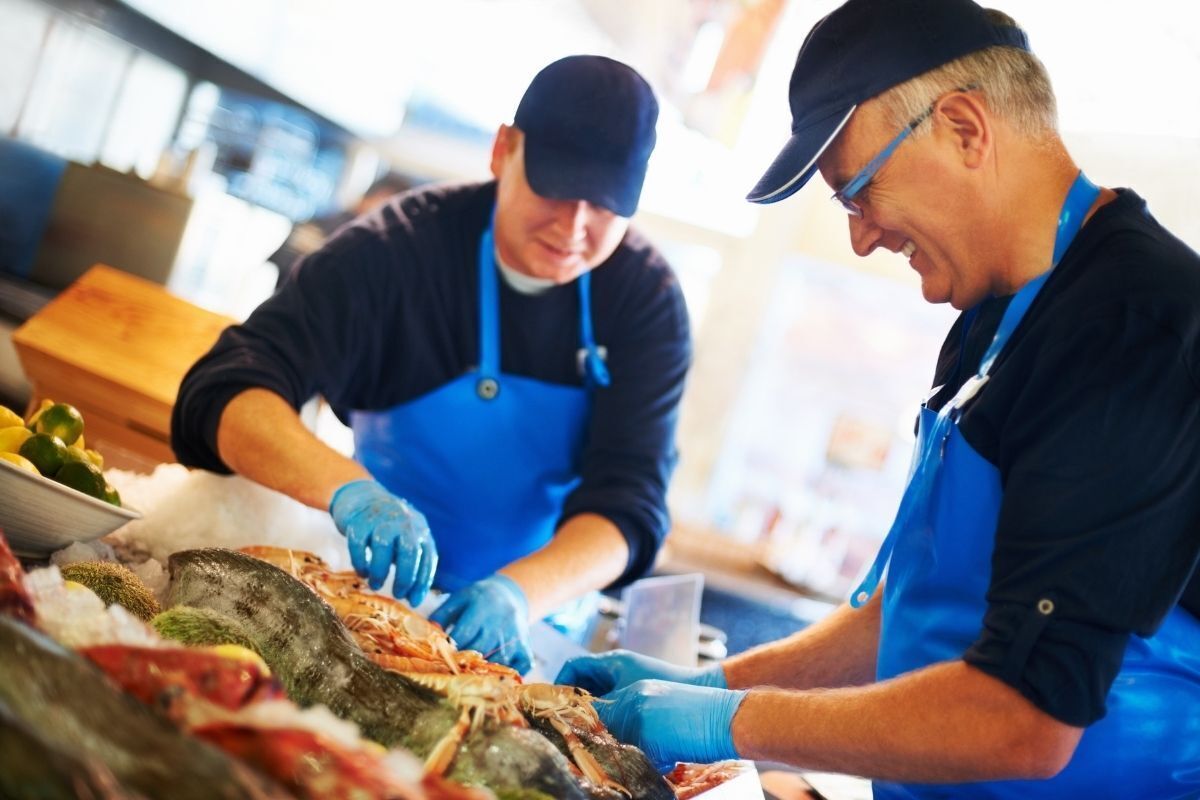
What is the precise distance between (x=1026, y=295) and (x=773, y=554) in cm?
446

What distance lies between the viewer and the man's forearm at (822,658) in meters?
2.02

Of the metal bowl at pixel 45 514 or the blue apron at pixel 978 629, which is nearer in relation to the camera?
the metal bowl at pixel 45 514

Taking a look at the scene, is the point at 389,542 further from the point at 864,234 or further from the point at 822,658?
the point at 864,234

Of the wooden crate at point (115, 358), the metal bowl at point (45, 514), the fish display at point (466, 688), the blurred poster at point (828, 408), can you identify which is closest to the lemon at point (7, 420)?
the metal bowl at point (45, 514)

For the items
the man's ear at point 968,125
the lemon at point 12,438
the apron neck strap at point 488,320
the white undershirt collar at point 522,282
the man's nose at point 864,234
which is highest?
the man's ear at point 968,125

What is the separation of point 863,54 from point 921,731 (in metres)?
0.98

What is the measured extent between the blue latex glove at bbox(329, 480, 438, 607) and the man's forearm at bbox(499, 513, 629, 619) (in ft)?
0.87

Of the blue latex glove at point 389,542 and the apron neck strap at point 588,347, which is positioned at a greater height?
the apron neck strap at point 588,347

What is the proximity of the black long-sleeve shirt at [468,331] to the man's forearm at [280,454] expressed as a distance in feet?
0.70

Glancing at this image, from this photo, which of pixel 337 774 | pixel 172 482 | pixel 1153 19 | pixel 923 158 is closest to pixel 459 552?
pixel 172 482

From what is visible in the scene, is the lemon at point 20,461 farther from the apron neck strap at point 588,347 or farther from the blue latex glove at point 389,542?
the apron neck strap at point 588,347

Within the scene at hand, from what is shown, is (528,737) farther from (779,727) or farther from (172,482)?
(172,482)

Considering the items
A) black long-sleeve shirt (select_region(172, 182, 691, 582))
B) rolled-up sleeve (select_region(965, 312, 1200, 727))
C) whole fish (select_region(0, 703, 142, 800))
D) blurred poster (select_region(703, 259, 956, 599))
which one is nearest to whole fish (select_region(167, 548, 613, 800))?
whole fish (select_region(0, 703, 142, 800))

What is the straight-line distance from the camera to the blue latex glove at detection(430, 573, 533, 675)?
190 centimetres
